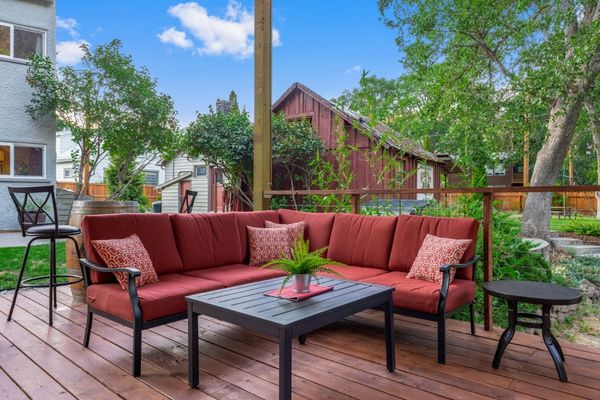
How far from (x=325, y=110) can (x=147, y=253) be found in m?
6.69

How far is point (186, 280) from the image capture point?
2779 mm

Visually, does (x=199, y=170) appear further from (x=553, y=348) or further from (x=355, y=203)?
(x=553, y=348)

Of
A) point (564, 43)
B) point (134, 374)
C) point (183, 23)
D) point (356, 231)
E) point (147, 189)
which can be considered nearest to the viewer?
point (134, 374)

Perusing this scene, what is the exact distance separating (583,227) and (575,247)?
68.9 inches

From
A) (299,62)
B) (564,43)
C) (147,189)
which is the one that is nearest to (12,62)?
(299,62)

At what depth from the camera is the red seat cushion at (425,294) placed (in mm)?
2445

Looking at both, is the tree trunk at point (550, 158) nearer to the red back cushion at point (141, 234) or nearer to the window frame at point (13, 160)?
the red back cushion at point (141, 234)

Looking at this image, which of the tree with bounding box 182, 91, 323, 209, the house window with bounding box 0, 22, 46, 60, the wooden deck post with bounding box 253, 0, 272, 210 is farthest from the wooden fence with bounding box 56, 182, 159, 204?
the wooden deck post with bounding box 253, 0, 272, 210

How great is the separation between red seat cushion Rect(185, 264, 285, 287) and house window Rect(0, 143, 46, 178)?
275 inches

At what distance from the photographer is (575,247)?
6.01 meters

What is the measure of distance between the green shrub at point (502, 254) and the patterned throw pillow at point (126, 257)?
9.51 feet

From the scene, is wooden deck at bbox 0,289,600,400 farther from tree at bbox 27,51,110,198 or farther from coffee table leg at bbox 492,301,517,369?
tree at bbox 27,51,110,198

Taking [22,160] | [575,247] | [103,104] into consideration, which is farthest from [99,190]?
[575,247]

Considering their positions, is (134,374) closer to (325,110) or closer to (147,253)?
(147,253)
